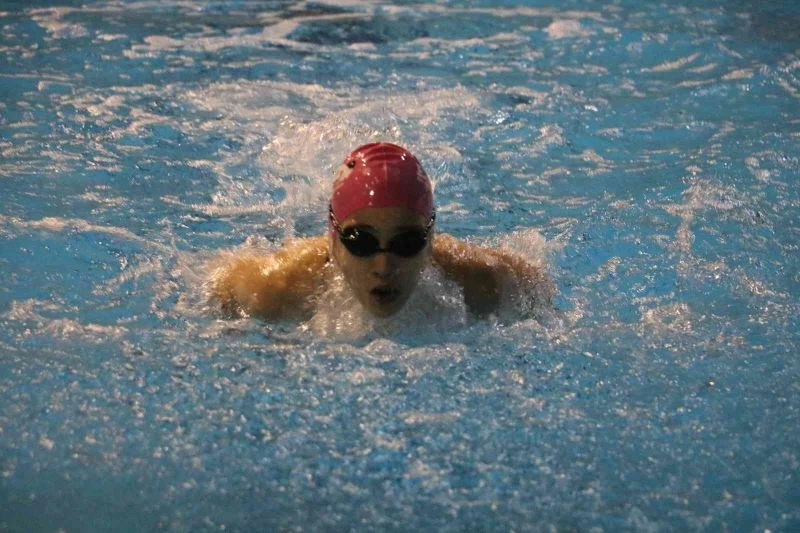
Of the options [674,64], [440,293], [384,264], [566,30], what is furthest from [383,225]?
[566,30]

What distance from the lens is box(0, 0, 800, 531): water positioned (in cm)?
257

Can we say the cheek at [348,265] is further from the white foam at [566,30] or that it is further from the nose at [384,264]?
the white foam at [566,30]

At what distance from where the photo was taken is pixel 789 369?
311 centimetres

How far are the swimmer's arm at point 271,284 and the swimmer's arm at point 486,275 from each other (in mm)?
463

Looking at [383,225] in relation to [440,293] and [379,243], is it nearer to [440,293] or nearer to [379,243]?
[379,243]

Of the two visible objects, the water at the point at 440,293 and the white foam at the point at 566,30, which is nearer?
the water at the point at 440,293

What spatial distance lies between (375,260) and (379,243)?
0.18 feet

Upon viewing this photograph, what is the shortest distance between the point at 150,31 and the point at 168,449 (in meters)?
4.95

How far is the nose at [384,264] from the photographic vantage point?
10.2 feet

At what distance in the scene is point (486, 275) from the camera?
3.57m

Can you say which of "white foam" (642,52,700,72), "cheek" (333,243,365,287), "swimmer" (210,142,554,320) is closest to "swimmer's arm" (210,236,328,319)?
"swimmer" (210,142,554,320)

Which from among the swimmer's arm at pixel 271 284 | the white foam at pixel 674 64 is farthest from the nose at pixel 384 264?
the white foam at pixel 674 64

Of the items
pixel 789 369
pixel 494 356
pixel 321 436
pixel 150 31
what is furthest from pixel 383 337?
pixel 150 31

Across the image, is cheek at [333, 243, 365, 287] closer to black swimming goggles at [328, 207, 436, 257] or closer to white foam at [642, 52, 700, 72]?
black swimming goggles at [328, 207, 436, 257]
